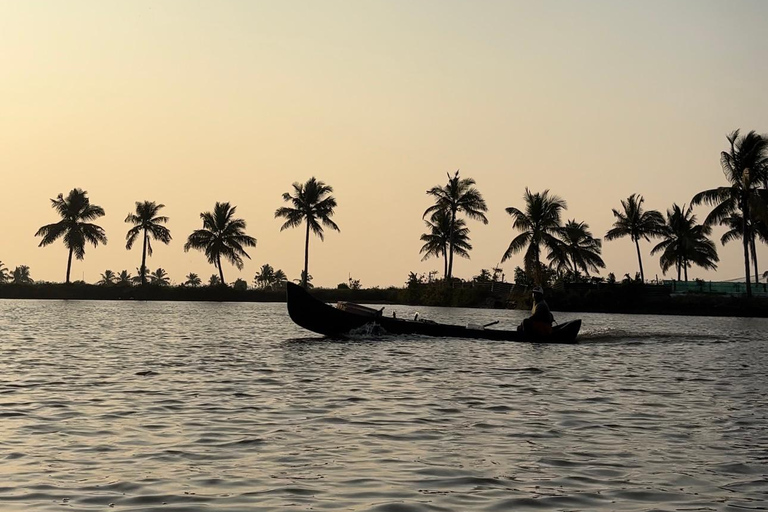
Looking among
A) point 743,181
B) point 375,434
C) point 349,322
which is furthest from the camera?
point 743,181

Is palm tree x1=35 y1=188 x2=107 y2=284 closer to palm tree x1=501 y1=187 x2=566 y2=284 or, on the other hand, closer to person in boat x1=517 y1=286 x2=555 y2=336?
palm tree x1=501 y1=187 x2=566 y2=284

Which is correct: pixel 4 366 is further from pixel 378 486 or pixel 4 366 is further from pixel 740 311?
pixel 740 311

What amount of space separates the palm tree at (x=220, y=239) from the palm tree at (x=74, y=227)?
31.0ft

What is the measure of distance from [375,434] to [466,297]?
68.3 metres

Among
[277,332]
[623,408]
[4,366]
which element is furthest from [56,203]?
[623,408]

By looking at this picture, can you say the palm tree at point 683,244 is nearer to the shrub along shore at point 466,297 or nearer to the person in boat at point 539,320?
the shrub along shore at point 466,297

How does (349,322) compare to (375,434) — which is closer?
(375,434)

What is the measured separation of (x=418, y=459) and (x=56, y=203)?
291 feet

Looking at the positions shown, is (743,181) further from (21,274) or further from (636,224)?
(21,274)

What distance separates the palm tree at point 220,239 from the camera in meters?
92.2

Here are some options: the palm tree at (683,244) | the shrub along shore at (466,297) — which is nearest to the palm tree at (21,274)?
the shrub along shore at (466,297)

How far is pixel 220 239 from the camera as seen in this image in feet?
304

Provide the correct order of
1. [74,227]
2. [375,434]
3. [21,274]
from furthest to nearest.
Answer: [21,274] < [74,227] < [375,434]

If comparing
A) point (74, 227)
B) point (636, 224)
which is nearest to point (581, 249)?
point (636, 224)
